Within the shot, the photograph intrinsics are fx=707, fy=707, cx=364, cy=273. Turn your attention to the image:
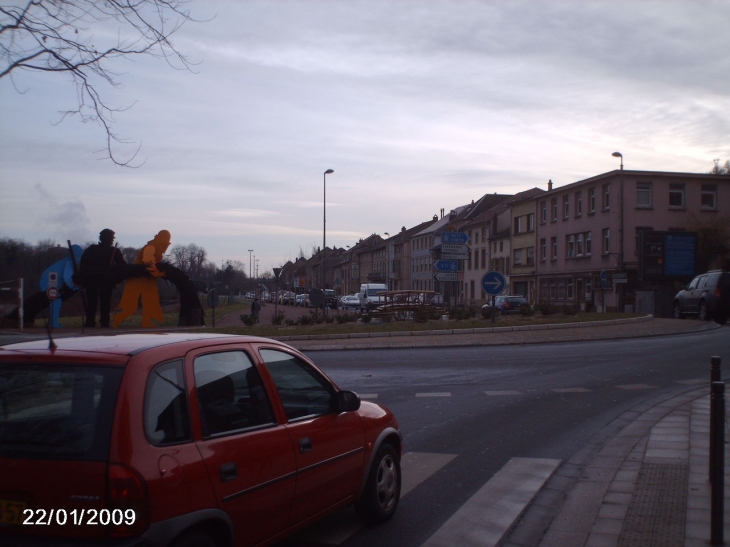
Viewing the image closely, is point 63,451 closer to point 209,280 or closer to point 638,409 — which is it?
point 638,409

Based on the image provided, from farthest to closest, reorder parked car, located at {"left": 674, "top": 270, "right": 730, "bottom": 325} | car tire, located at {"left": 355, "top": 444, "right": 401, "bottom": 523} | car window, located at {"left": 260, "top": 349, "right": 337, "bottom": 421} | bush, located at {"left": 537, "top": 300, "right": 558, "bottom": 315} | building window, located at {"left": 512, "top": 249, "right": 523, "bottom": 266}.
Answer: building window, located at {"left": 512, "top": 249, "right": 523, "bottom": 266} → bush, located at {"left": 537, "top": 300, "right": 558, "bottom": 315} → parked car, located at {"left": 674, "top": 270, "right": 730, "bottom": 325} → car tire, located at {"left": 355, "top": 444, "right": 401, "bottom": 523} → car window, located at {"left": 260, "top": 349, "right": 337, "bottom": 421}

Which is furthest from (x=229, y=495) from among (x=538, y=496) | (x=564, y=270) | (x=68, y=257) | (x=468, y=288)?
(x=468, y=288)

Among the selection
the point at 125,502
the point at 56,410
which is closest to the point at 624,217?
the point at 56,410

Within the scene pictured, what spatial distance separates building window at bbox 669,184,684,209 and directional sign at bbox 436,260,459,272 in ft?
105

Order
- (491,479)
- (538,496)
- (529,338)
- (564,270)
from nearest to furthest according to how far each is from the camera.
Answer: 1. (538,496)
2. (491,479)
3. (529,338)
4. (564,270)

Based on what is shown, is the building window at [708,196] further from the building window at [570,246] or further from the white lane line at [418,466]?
the white lane line at [418,466]

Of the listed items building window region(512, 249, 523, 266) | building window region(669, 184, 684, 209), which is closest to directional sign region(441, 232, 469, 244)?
building window region(669, 184, 684, 209)

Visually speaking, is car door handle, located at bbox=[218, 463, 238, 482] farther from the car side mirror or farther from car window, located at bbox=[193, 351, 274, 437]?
the car side mirror

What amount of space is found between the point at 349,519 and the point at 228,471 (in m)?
2.20

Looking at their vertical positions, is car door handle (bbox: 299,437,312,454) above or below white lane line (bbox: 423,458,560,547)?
above

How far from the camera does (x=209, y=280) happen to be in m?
42.6

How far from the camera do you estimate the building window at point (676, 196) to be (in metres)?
51.7

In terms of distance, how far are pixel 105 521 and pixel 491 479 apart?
4.44 metres

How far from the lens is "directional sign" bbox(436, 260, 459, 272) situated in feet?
83.9
